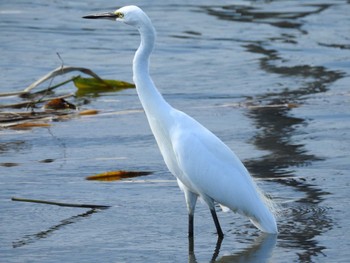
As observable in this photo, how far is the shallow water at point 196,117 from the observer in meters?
5.50

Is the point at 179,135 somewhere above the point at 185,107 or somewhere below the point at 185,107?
above

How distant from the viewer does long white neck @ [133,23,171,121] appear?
5.69m

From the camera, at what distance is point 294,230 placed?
565 centimetres

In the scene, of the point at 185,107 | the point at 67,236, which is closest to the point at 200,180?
the point at 67,236

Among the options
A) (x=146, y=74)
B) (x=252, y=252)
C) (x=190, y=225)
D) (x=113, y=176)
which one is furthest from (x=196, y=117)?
(x=252, y=252)

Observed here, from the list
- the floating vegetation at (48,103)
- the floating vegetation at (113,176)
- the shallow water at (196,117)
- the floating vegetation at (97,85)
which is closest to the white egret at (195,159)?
the shallow water at (196,117)

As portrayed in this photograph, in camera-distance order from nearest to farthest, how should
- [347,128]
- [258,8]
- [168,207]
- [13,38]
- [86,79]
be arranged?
[168,207] → [347,128] → [86,79] → [13,38] → [258,8]

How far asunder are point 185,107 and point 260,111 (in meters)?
0.75

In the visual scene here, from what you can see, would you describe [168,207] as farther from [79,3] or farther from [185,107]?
[79,3]

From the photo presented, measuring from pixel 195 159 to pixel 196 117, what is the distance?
318 centimetres

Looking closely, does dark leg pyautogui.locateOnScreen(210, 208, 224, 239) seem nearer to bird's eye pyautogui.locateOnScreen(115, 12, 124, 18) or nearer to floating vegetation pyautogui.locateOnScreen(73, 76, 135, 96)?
bird's eye pyautogui.locateOnScreen(115, 12, 124, 18)

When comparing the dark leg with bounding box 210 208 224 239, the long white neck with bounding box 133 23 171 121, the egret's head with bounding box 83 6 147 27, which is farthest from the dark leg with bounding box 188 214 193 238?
the egret's head with bounding box 83 6 147 27

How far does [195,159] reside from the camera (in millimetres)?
5551

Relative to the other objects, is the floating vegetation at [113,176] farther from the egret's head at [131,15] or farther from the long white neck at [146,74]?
the egret's head at [131,15]
